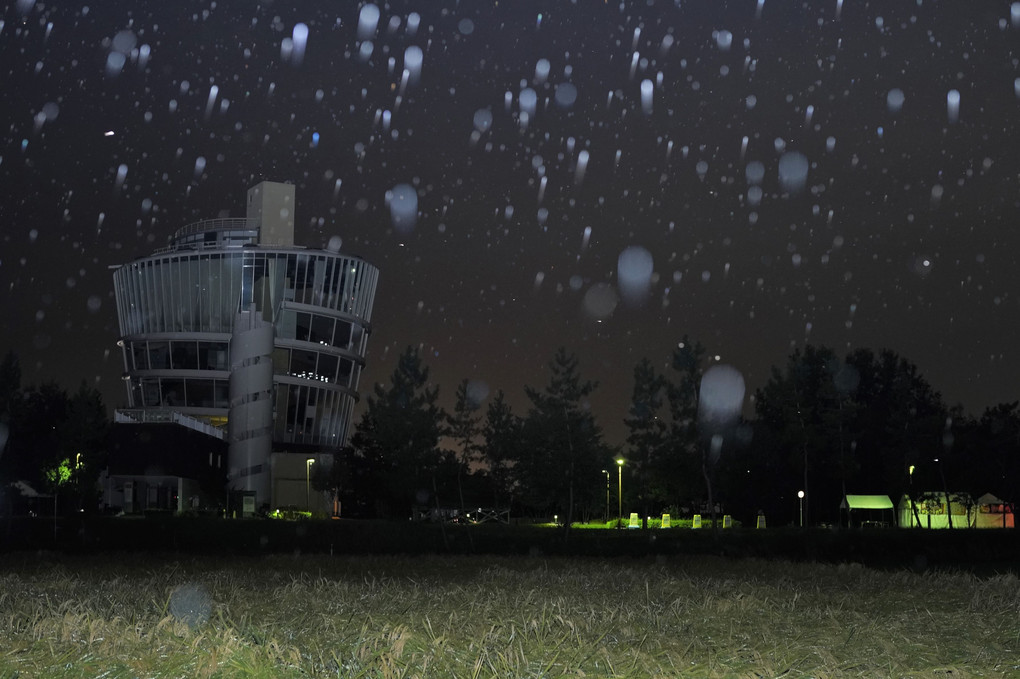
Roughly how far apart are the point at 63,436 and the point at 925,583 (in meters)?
73.4

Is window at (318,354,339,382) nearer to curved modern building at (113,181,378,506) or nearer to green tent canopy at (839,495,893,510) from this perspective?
curved modern building at (113,181,378,506)

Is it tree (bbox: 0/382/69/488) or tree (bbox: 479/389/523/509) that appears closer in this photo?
tree (bbox: 479/389/523/509)

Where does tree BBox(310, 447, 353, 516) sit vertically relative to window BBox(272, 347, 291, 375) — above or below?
below

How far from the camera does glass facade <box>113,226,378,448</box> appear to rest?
338 feet

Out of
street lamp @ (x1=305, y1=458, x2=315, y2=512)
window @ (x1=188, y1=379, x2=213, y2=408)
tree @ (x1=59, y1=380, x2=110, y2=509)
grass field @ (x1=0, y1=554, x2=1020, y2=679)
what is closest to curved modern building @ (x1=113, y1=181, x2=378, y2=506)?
window @ (x1=188, y1=379, x2=213, y2=408)

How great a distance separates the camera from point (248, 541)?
141ft

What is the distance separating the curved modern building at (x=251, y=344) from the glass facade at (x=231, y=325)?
103mm

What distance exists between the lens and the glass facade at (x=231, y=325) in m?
103

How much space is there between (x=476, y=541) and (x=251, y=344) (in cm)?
6014

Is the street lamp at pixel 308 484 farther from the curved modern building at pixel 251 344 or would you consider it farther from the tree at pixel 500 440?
the tree at pixel 500 440

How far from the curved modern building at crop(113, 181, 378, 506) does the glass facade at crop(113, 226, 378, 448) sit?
0.10 m

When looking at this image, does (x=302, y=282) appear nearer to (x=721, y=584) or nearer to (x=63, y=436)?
(x=63, y=436)

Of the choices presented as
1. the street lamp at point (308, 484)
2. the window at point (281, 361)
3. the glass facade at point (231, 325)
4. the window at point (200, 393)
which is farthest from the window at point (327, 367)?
the street lamp at point (308, 484)

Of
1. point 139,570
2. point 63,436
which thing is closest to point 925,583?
point 139,570
